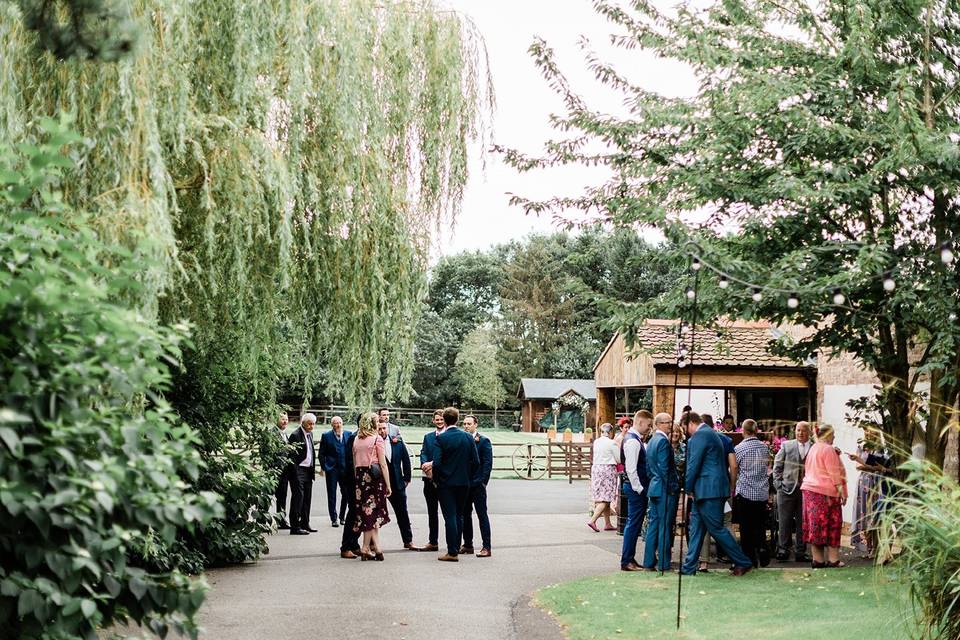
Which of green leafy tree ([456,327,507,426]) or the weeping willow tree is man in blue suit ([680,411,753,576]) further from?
green leafy tree ([456,327,507,426])

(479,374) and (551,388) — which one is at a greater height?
(479,374)

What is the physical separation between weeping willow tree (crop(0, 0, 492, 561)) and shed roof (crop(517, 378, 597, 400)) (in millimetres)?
55901

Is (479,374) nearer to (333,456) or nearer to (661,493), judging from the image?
(333,456)

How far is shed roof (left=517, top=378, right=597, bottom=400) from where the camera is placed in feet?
217

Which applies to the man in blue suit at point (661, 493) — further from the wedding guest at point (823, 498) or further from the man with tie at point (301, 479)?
the man with tie at point (301, 479)

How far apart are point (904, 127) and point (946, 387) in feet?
12.2

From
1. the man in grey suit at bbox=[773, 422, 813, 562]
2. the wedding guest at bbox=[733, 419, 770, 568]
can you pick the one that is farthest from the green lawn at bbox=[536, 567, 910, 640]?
the man in grey suit at bbox=[773, 422, 813, 562]

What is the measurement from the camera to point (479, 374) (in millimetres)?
73500

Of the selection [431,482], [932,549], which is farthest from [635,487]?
[932,549]

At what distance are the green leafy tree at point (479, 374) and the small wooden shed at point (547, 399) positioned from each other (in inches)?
143

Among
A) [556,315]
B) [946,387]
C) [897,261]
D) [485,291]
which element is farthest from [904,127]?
[485,291]

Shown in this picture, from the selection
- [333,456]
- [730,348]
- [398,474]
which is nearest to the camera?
[398,474]

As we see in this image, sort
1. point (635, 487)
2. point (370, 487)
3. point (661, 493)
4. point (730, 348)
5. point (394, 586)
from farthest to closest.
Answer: point (730, 348), point (370, 487), point (635, 487), point (661, 493), point (394, 586)

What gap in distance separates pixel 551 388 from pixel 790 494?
5334cm
